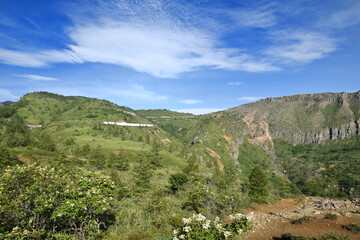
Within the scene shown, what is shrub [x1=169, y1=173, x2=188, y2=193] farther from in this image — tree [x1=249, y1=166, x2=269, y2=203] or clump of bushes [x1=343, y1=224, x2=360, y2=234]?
clump of bushes [x1=343, y1=224, x2=360, y2=234]

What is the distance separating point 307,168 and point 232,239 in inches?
9492

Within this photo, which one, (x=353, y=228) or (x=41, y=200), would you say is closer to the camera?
(x=41, y=200)

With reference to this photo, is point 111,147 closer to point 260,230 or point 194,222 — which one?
point 260,230

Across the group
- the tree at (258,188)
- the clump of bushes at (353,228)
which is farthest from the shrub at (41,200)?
the tree at (258,188)

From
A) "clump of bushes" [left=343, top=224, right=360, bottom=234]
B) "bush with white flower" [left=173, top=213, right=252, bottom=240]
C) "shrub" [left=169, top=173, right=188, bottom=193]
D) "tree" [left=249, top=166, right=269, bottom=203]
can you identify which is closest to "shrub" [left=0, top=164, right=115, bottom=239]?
"bush with white flower" [left=173, top=213, right=252, bottom=240]

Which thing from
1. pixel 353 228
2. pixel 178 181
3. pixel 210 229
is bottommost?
pixel 178 181

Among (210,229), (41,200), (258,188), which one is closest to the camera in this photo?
(210,229)

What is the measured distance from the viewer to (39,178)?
34.3 feet

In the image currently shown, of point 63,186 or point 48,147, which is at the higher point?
point 63,186

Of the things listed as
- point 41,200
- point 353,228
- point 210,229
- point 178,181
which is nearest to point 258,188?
point 178,181

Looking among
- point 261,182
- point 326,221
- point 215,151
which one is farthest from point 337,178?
point 326,221

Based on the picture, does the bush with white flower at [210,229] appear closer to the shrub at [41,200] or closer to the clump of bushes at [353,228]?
the shrub at [41,200]

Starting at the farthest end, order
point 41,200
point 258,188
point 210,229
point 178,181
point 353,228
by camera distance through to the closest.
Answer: point 258,188 < point 178,181 < point 353,228 < point 41,200 < point 210,229

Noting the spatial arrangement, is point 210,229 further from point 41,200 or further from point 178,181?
point 178,181
